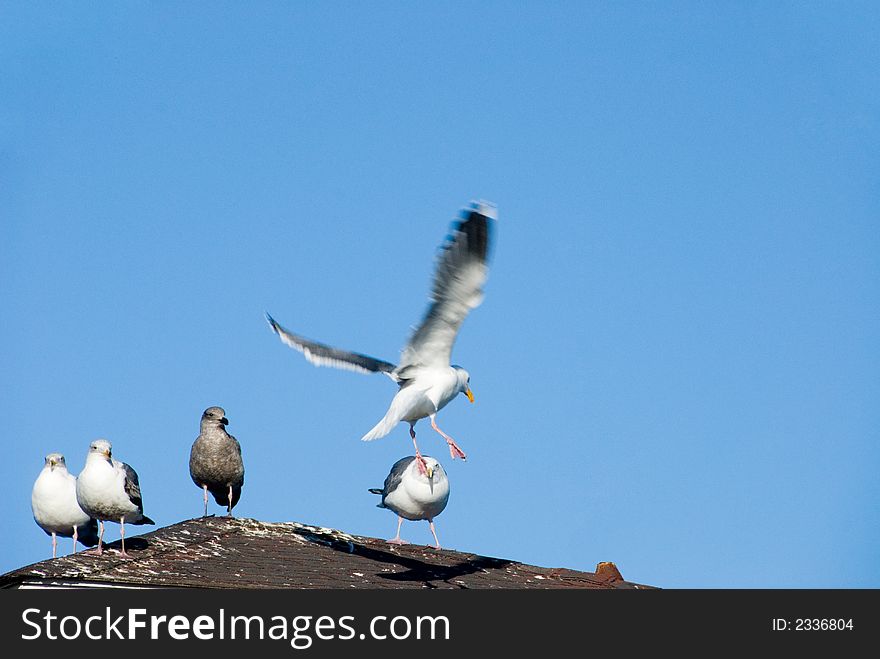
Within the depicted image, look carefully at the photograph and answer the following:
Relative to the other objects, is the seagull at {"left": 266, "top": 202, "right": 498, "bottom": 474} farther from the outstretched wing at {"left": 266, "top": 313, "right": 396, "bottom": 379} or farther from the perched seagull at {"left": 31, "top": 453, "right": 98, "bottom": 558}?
the perched seagull at {"left": 31, "top": 453, "right": 98, "bottom": 558}

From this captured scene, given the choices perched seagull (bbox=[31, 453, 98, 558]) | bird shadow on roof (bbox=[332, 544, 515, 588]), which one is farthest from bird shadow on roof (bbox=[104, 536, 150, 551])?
bird shadow on roof (bbox=[332, 544, 515, 588])

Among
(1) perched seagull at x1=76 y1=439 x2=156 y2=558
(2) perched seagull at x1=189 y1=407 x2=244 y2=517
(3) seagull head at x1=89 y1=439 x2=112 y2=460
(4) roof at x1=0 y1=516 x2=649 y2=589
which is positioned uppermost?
(2) perched seagull at x1=189 y1=407 x2=244 y2=517

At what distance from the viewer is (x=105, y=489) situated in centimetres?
1641

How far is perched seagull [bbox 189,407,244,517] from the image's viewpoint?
61.1ft

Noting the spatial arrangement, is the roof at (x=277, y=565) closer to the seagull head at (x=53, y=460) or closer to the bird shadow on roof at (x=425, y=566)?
the bird shadow on roof at (x=425, y=566)

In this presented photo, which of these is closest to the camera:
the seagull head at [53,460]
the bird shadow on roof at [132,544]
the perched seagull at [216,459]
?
the bird shadow on roof at [132,544]

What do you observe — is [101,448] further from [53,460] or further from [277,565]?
[277,565]

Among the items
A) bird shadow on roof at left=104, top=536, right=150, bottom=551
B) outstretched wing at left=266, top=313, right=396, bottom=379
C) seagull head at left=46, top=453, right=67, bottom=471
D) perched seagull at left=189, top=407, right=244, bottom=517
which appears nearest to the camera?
bird shadow on roof at left=104, top=536, right=150, bottom=551

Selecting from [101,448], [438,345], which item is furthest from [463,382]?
[101,448]

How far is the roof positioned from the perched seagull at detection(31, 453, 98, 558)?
152 centimetres

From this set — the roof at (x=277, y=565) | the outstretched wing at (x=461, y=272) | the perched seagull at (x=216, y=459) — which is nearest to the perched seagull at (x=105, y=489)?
the roof at (x=277, y=565)

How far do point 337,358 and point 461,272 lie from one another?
1.94 m

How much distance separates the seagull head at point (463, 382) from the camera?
1734cm
